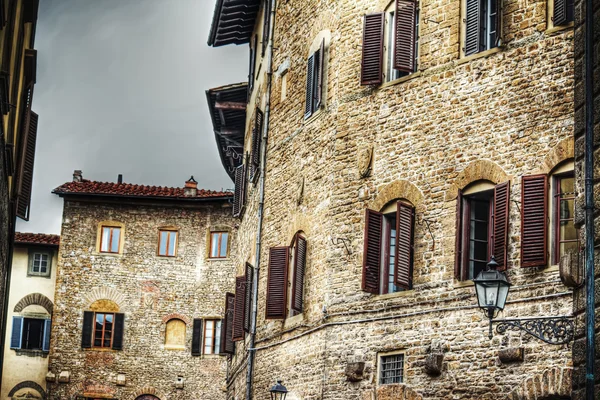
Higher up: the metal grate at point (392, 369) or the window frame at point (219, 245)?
the window frame at point (219, 245)

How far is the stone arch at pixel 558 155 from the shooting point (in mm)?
17097

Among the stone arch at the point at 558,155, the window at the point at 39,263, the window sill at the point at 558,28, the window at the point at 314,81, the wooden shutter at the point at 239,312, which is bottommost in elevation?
the wooden shutter at the point at 239,312

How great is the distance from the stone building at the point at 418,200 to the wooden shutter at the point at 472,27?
1.5 inches

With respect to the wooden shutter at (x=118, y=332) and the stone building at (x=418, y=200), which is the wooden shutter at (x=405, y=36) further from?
the wooden shutter at (x=118, y=332)

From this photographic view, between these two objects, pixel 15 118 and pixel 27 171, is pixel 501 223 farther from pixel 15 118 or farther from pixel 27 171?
pixel 27 171

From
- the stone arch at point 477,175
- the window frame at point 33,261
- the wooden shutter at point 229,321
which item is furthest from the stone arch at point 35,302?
the stone arch at point 477,175

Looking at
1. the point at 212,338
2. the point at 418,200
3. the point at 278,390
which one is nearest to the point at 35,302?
the point at 212,338

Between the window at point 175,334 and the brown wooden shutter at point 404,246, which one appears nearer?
the brown wooden shutter at point 404,246

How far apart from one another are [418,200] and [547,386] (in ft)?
14.6

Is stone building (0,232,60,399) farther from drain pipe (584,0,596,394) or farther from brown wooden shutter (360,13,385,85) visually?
drain pipe (584,0,596,394)

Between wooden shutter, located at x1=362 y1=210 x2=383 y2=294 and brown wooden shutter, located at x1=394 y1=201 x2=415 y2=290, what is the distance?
2.17ft

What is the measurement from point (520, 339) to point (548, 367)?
2.37 feet

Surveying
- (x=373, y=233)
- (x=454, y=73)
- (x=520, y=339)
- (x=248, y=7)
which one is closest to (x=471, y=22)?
(x=454, y=73)

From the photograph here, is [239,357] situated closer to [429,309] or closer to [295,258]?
[295,258]
